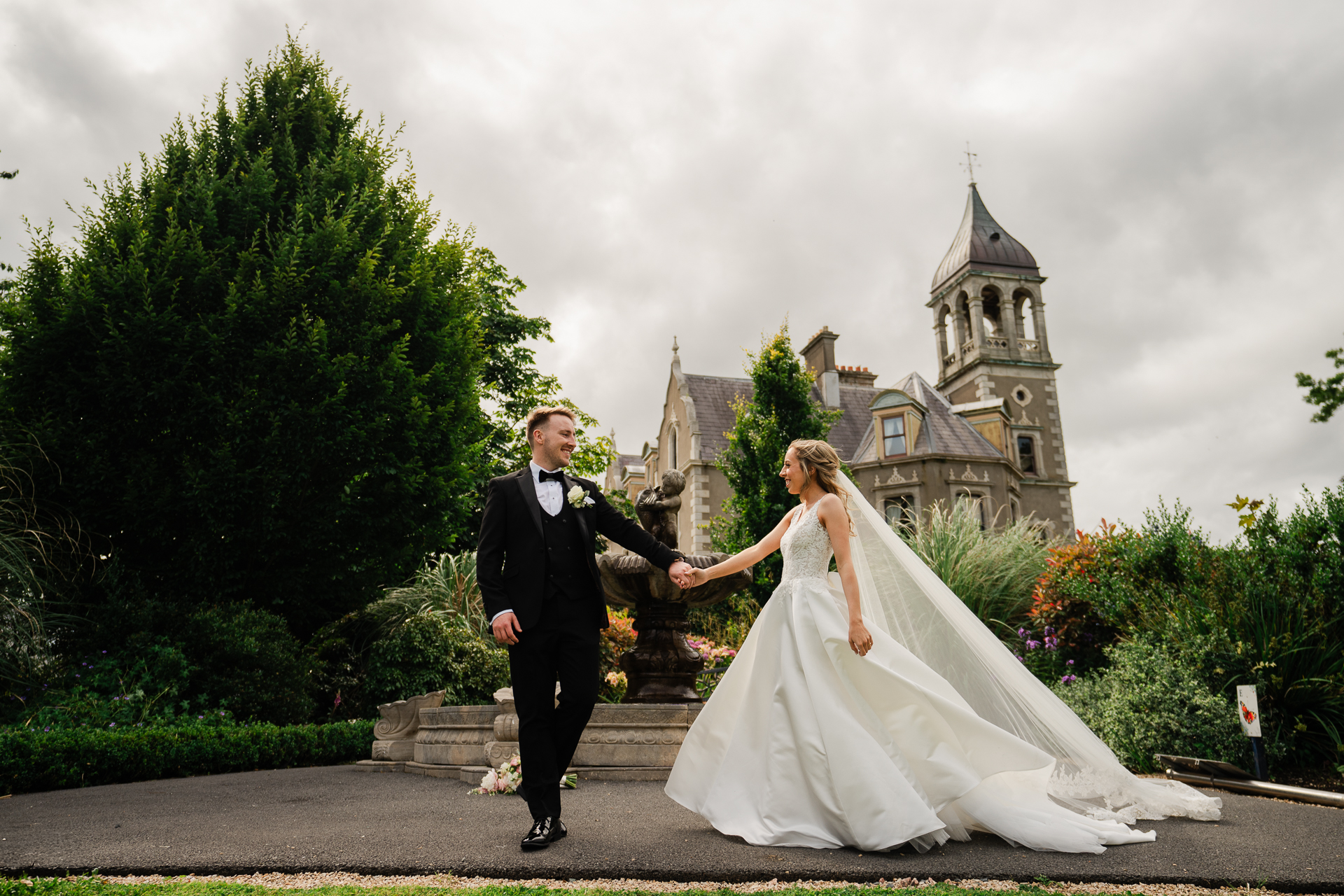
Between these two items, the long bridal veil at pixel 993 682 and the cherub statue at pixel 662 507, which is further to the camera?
the cherub statue at pixel 662 507

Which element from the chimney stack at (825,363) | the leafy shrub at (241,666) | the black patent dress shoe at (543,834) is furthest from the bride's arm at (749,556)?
the chimney stack at (825,363)

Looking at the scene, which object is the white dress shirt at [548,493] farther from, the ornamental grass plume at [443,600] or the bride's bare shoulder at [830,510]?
the ornamental grass plume at [443,600]

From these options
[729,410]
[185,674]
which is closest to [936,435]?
[729,410]

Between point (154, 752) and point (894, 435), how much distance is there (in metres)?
25.3

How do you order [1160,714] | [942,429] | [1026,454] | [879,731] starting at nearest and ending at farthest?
[879,731]
[1160,714]
[942,429]
[1026,454]

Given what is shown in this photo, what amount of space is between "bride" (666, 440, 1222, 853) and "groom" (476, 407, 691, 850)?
73 cm

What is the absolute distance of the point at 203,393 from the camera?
10.5 m

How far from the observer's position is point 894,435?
1139 inches

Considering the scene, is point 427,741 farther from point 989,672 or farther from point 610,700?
point 989,672

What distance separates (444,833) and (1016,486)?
2979 centimetres

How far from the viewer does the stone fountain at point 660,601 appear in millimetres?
7230

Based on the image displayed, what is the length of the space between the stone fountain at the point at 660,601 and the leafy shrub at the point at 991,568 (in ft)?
18.2

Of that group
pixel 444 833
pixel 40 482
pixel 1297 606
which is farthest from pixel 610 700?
pixel 40 482

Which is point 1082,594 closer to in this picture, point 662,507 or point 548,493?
point 662,507
